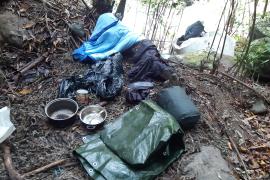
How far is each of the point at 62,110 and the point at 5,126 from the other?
77 centimetres

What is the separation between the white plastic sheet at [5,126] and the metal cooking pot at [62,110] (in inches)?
17.5

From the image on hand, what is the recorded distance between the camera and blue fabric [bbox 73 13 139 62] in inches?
179

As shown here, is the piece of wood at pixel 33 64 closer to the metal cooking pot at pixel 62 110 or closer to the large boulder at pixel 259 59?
the metal cooking pot at pixel 62 110

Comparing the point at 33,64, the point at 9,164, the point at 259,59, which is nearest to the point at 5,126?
the point at 9,164

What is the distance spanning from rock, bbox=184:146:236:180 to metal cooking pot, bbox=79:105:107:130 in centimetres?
110

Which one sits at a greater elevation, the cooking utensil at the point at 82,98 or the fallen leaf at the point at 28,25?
the fallen leaf at the point at 28,25

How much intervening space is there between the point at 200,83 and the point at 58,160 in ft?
7.71

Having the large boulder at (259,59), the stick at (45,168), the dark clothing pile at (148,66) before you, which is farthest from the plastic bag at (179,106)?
the large boulder at (259,59)

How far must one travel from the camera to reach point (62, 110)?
3.68 m

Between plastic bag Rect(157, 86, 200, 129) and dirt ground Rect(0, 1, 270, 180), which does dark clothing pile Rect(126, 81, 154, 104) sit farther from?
plastic bag Rect(157, 86, 200, 129)

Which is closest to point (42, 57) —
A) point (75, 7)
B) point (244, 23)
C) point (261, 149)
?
point (75, 7)

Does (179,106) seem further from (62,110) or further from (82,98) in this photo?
(62,110)

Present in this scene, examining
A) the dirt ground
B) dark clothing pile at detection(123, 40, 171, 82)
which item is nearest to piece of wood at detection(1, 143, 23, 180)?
the dirt ground

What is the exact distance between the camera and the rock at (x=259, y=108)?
401 centimetres
